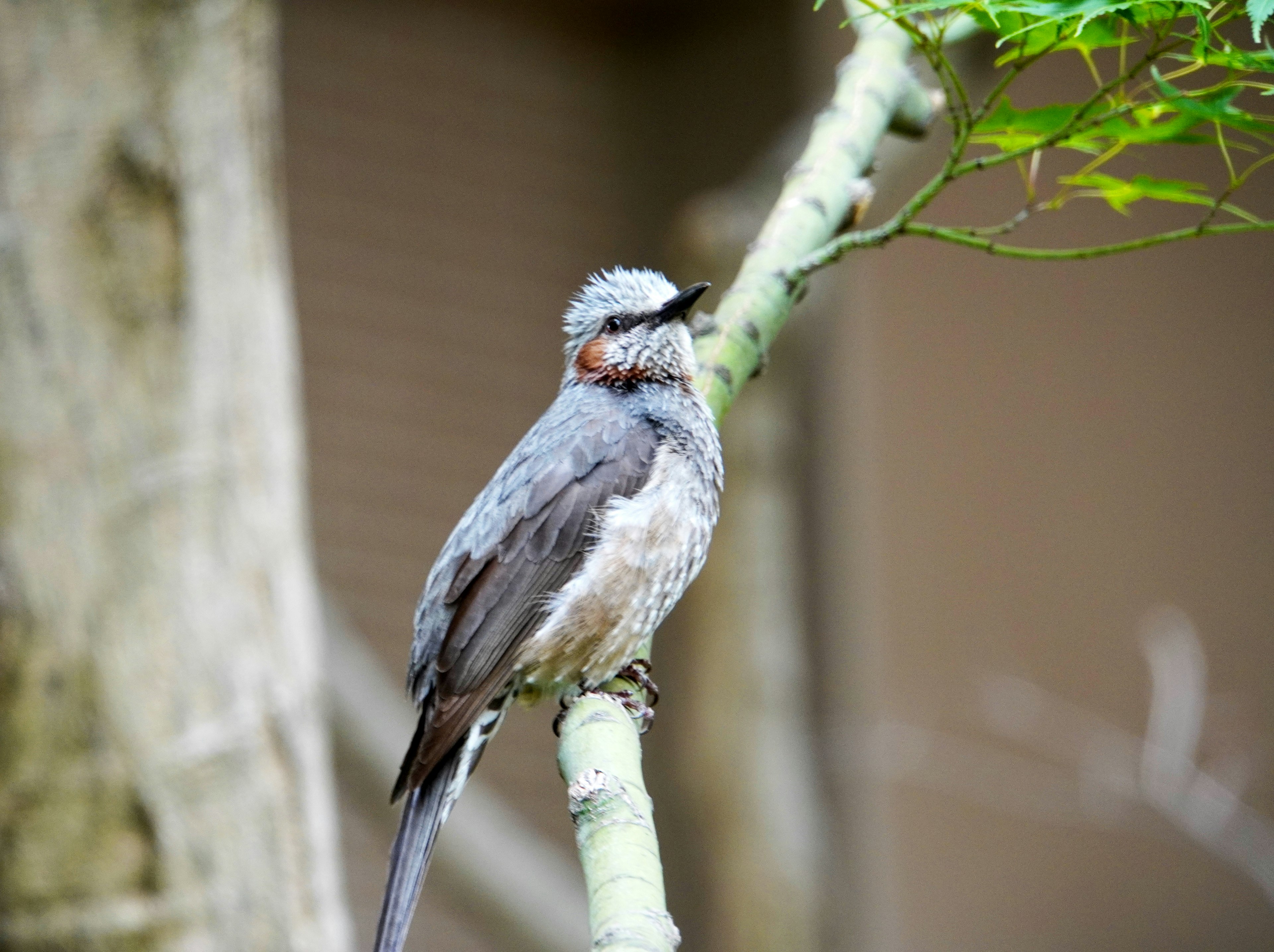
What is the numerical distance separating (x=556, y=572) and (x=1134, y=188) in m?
1.34

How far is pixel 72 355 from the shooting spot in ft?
10.6

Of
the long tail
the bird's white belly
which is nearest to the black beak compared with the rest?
the bird's white belly

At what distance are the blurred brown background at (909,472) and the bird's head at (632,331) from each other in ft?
→ 10.6

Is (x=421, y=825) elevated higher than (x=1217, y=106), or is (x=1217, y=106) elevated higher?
(x=1217, y=106)

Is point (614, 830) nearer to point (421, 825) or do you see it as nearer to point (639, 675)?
point (421, 825)

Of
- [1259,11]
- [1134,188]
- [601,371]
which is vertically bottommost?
[1259,11]

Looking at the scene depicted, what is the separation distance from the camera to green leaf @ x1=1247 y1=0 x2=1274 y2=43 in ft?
5.29

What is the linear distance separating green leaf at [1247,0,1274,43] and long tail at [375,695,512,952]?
181 cm

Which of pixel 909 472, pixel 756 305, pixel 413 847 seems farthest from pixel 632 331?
pixel 909 472

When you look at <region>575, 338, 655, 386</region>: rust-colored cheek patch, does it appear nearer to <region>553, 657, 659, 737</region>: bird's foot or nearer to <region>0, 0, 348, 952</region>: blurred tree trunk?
<region>553, 657, 659, 737</region>: bird's foot

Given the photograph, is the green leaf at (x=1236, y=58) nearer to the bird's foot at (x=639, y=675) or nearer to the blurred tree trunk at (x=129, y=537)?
the bird's foot at (x=639, y=675)

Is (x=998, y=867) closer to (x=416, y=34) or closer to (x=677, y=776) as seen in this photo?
(x=677, y=776)

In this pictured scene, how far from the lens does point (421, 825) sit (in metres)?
2.58

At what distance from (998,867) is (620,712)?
5.09 meters
